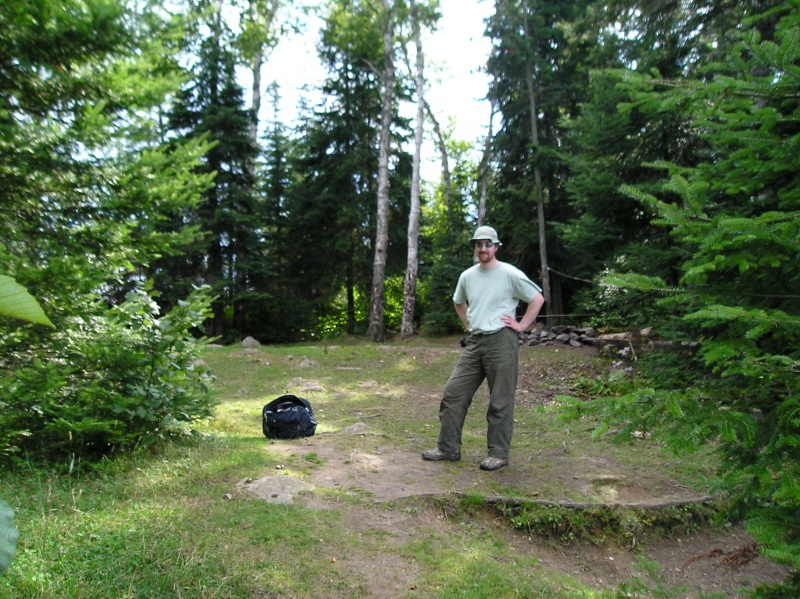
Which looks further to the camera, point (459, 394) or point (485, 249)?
point (459, 394)

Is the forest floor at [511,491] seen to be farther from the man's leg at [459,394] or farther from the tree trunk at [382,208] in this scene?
the tree trunk at [382,208]

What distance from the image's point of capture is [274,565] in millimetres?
2924

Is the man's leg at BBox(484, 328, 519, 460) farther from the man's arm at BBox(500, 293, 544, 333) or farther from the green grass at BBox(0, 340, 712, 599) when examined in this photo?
the green grass at BBox(0, 340, 712, 599)

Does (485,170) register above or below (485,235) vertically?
above

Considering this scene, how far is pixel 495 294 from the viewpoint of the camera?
194 inches

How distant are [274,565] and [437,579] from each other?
885 mm

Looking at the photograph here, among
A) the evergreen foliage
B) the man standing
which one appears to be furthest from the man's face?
the evergreen foliage

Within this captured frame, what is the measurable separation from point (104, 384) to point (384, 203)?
13868mm

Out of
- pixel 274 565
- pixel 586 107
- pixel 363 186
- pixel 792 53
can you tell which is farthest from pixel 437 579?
pixel 363 186

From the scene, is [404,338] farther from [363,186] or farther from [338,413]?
[338,413]

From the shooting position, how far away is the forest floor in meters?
3.58

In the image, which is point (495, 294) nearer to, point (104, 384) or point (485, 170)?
point (104, 384)

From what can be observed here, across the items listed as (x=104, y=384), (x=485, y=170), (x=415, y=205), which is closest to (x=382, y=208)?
(x=415, y=205)

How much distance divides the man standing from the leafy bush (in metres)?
2.32
